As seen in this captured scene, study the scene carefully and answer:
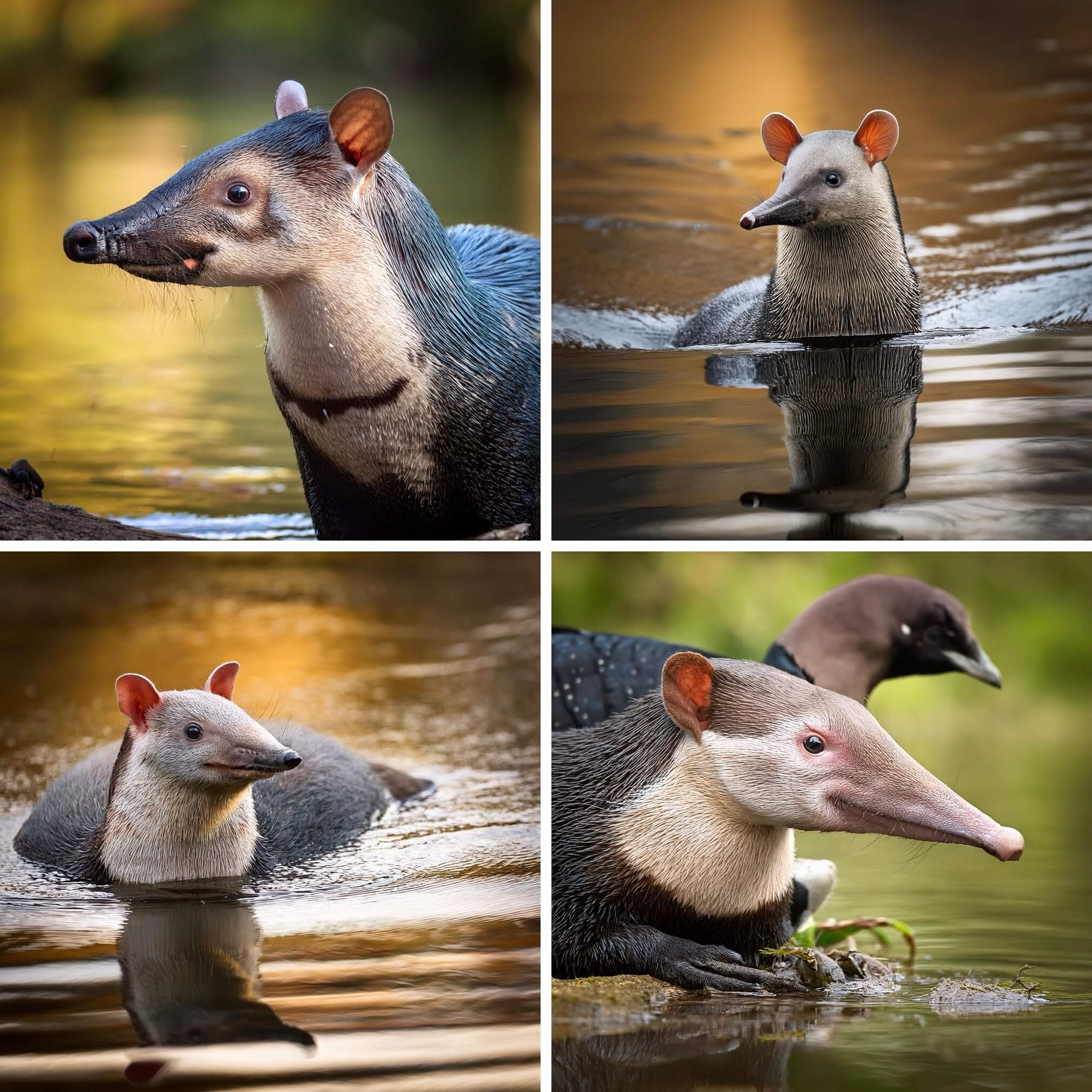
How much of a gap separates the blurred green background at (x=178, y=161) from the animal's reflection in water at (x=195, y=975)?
0.82m

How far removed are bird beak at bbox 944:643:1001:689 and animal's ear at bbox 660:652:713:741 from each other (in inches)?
28.5

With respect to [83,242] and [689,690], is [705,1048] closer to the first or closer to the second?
[689,690]

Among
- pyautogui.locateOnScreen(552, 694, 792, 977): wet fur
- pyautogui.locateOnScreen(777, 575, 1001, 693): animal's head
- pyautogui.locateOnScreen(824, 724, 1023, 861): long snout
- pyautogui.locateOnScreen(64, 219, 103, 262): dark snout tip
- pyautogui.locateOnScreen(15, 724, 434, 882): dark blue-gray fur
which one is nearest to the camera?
pyautogui.locateOnScreen(824, 724, 1023, 861): long snout

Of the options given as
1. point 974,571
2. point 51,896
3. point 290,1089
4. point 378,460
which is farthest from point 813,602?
point 51,896

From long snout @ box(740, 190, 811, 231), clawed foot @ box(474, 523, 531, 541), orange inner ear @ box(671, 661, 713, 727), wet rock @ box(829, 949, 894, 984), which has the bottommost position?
wet rock @ box(829, 949, 894, 984)

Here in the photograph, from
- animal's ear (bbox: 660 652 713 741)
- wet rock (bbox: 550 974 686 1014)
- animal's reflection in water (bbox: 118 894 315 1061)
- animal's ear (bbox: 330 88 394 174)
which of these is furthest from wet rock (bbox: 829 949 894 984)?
animal's ear (bbox: 330 88 394 174)

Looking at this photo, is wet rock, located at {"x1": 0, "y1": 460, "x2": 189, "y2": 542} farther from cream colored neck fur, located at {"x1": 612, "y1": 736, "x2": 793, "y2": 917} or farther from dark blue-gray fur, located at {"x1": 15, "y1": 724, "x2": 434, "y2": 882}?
cream colored neck fur, located at {"x1": 612, "y1": 736, "x2": 793, "y2": 917}

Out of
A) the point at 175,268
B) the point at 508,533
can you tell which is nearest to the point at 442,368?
the point at 508,533

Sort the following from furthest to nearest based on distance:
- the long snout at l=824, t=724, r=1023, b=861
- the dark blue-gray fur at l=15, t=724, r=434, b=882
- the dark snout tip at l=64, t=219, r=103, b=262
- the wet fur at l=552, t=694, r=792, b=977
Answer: the dark blue-gray fur at l=15, t=724, r=434, b=882
the wet fur at l=552, t=694, r=792, b=977
the dark snout tip at l=64, t=219, r=103, b=262
the long snout at l=824, t=724, r=1023, b=861

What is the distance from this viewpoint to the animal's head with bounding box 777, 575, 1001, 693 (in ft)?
9.57

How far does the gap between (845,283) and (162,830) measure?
5.62ft

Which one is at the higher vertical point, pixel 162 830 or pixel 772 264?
pixel 772 264

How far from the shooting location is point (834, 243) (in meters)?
3.02

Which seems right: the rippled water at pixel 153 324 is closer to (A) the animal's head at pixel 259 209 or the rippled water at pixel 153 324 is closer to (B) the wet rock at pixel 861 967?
(A) the animal's head at pixel 259 209
